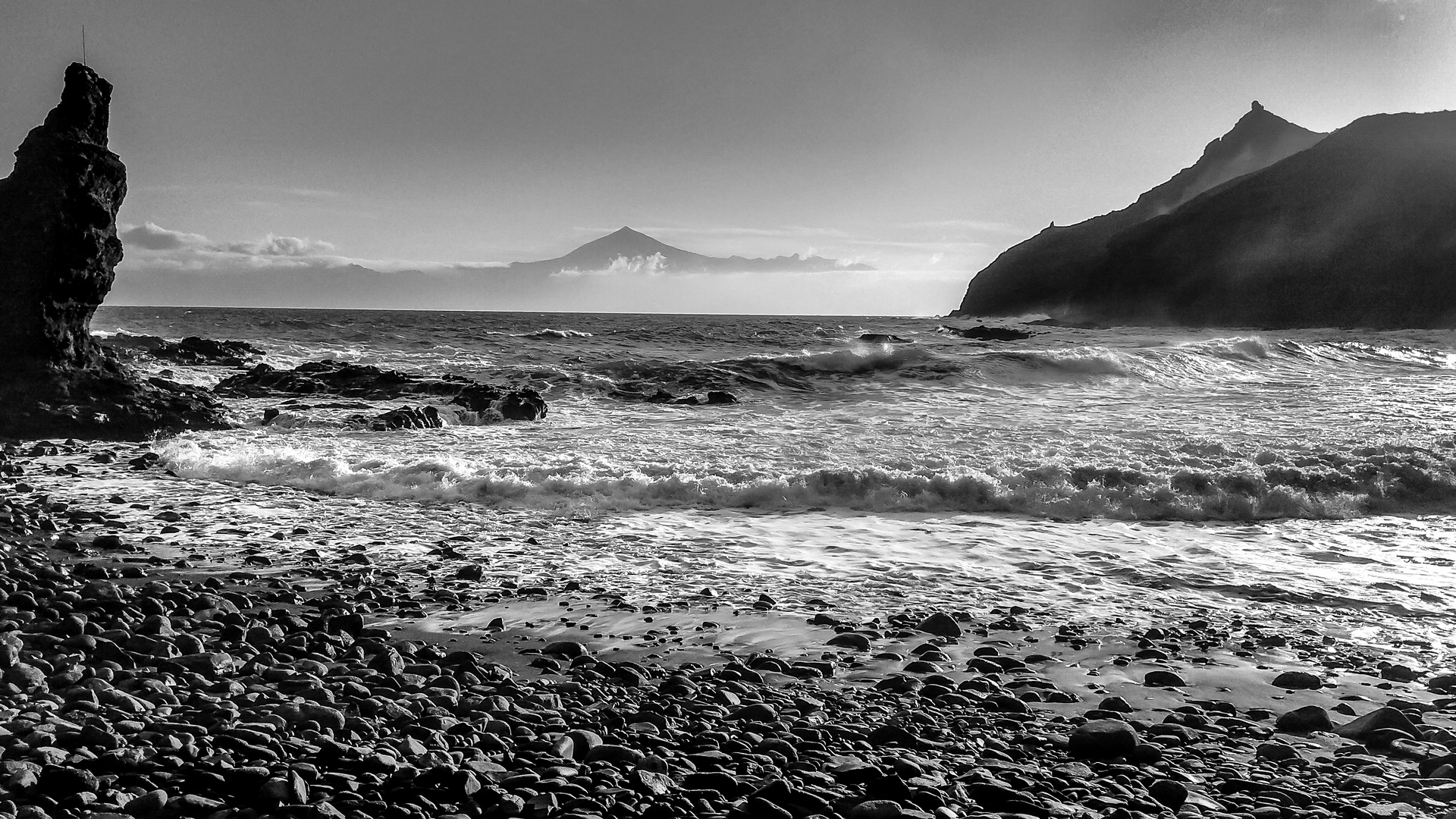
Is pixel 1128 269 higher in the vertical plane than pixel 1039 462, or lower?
higher

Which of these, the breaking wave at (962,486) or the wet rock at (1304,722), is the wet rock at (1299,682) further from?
the breaking wave at (962,486)

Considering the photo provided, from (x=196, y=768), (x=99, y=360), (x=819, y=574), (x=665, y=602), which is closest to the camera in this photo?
(x=196, y=768)

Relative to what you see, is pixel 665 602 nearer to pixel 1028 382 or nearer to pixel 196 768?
pixel 196 768

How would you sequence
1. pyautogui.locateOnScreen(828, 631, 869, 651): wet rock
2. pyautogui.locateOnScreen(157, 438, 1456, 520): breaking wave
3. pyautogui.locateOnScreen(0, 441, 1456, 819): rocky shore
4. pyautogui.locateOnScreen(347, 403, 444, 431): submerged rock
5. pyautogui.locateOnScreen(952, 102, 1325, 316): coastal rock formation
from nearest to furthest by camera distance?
pyautogui.locateOnScreen(0, 441, 1456, 819): rocky shore < pyautogui.locateOnScreen(828, 631, 869, 651): wet rock < pyautogui.locateOnScreen(157, 438, 1456, 520): breaking wave < pyautogui.locateOnScreen(347, 403, 444, 431): submerged rock < pyautogui.locateOnScreen(952, 102, 1325, 316): coastal rock formation

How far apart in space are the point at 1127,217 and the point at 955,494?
123m

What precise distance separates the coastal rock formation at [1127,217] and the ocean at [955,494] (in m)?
99.4

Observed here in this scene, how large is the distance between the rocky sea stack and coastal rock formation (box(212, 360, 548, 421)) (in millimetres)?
4433

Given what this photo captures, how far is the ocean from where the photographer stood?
576 cm

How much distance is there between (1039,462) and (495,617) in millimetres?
6683

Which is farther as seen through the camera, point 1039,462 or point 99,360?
point 99,360

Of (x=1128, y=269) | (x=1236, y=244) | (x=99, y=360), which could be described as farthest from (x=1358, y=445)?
(x=1128, y=269)

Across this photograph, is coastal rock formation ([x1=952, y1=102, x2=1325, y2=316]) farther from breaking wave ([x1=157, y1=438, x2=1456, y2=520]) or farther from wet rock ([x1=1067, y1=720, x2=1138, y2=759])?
wet rock ([x1=1067, y1=720, x2=1138, y2=759])

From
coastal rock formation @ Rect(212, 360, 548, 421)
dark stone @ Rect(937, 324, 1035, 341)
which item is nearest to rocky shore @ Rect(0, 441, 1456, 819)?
coastal rock formation @ Rect(212, 360, 548, 421)

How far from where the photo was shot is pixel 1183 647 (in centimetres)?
459
